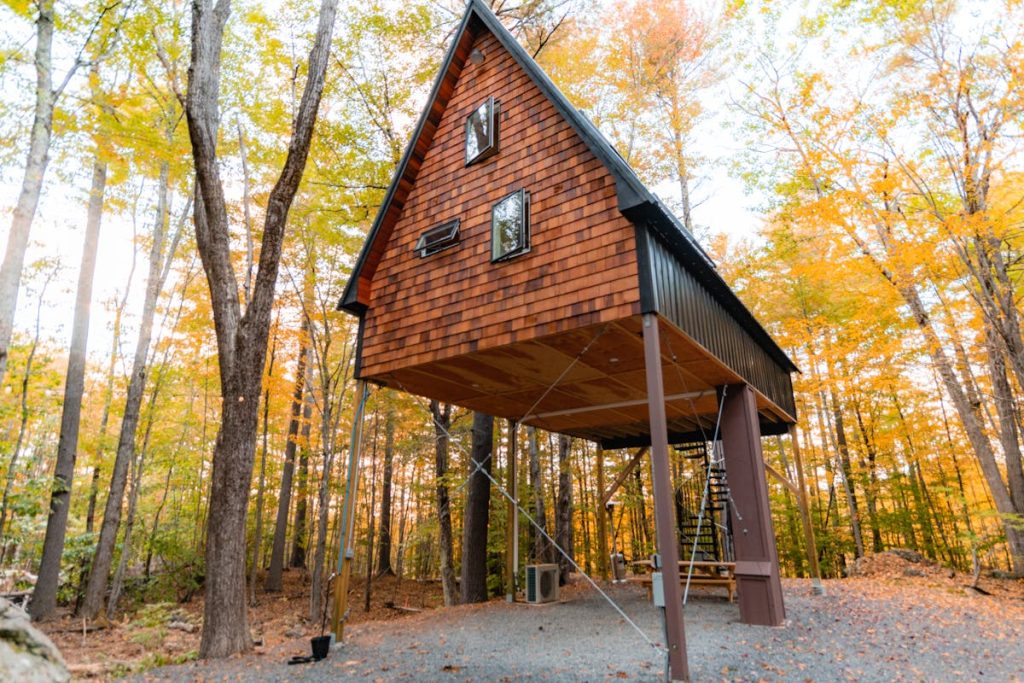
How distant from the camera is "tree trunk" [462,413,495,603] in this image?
35.0 ft

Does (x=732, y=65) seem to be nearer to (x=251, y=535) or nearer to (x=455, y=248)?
(x=455, y=248)

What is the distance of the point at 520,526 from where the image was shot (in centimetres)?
1578

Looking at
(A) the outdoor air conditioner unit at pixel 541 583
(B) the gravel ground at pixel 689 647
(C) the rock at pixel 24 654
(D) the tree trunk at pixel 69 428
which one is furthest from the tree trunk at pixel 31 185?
(A) the outdoor air conditioner unit at pixel 541 583

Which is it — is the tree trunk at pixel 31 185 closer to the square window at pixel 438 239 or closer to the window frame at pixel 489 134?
the square window at pixel 438 239

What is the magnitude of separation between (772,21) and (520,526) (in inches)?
608

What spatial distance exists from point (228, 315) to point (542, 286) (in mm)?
4349

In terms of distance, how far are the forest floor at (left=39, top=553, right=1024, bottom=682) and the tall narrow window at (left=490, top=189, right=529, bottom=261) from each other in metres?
4.41

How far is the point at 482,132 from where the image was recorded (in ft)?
23.5

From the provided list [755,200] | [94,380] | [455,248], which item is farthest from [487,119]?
[94,380]

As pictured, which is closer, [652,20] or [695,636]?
[695,636]

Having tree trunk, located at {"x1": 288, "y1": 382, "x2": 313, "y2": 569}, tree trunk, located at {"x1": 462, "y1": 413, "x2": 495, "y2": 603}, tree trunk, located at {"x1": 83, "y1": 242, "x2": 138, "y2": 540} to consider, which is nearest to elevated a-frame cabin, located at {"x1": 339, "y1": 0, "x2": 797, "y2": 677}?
tree trunk, located at {"x1": 462, "y1": 413, "x2": 495, "y2": 603}

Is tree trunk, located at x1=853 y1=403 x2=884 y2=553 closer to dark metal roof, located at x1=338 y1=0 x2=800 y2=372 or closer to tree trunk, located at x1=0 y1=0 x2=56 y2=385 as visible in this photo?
dark metal roof, located at x1=338 y1=0 x2=800 y2=372

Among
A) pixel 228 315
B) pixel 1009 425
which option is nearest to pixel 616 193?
pixel 228 315

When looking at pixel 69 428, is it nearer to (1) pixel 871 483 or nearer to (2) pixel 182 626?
(2) pixel 182 626
